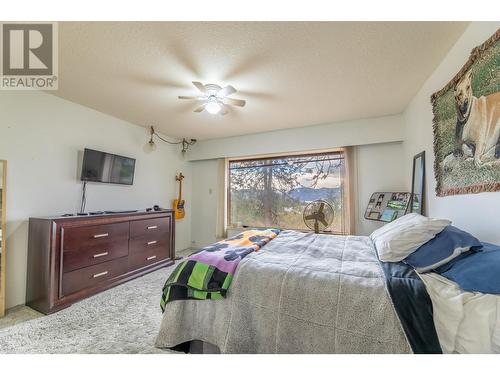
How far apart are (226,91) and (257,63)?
1.38ft

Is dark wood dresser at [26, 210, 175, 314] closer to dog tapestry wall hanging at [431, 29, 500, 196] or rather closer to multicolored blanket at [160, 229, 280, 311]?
multicolored blanket at [160, 229, 280, 311]

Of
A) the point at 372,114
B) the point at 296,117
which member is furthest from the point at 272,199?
the point at 372,114

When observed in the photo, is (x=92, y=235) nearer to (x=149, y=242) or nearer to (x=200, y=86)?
(x=149, y=242)

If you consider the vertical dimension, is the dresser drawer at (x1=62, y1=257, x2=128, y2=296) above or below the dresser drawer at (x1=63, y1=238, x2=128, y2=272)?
below

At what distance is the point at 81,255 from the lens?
7.29 feet

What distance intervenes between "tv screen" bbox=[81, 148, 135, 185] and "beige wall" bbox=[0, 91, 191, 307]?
156 mm

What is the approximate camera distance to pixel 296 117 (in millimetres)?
3104

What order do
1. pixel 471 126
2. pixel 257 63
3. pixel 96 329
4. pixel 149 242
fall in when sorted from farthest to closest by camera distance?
1. pixel 149 242
2. pixel 257 63
3. pixel 96 329
4. pixel 471 126

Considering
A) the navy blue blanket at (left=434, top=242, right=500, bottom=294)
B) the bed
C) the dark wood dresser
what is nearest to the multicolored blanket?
the bed

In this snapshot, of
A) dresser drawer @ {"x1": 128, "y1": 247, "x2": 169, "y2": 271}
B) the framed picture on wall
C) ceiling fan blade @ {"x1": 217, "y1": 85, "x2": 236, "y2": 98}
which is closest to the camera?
ceiling fan blade @ {"x1": 217, "y1": 85, "x2": 236, "y2": 98}

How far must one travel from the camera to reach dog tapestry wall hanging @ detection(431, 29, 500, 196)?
4.09 ft

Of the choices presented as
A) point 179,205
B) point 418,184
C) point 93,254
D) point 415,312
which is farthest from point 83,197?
point 418,184

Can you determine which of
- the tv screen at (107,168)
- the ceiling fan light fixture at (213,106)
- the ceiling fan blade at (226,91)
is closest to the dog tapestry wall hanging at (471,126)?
the ceiling fan blade at (226,91)

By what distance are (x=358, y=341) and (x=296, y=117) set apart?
9.05 ft
